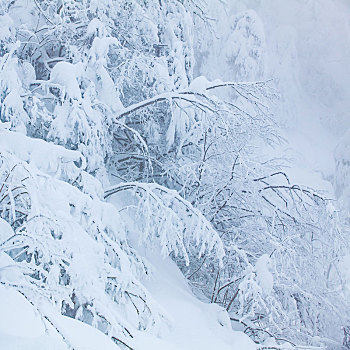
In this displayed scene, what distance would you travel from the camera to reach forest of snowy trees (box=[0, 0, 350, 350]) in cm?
234

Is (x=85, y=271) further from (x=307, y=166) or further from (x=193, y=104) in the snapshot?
(x=307, y=166)

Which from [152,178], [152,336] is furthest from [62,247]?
[152,178]

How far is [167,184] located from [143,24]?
1696mm

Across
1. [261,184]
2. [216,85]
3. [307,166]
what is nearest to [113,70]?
[216,85]

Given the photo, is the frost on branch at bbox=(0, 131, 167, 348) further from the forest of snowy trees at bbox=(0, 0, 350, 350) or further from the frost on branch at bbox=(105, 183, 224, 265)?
the frost on branch at bbox=(105, 183, 224, 265)

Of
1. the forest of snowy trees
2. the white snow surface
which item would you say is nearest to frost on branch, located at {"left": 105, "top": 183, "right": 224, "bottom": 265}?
the forest of snowy trees

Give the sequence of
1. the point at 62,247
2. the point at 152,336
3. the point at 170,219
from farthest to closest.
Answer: the point at 170,219 → the point at 152,336 → the point at 62,247

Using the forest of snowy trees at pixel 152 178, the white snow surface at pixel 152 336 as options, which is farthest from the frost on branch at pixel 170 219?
the white snow surface at pixel 152 336

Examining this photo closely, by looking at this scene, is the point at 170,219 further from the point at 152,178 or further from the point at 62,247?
the point at 152,178

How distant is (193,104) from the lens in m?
3.53

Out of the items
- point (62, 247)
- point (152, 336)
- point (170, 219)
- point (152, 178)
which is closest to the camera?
point (62, 247)

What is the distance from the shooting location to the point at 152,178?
423 centimetres

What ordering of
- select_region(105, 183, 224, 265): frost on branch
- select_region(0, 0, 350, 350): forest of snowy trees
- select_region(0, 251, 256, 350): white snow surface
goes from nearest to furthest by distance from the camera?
select_region(0, 251, 256, 350): white snow surface < select_region(0, 0, 350, 350): forest of snowy trees < select_region(105, 183, 224, 265): frost on branch

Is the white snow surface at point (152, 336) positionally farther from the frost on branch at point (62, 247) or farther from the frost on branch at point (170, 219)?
the frost on branch at point (170, 219)
